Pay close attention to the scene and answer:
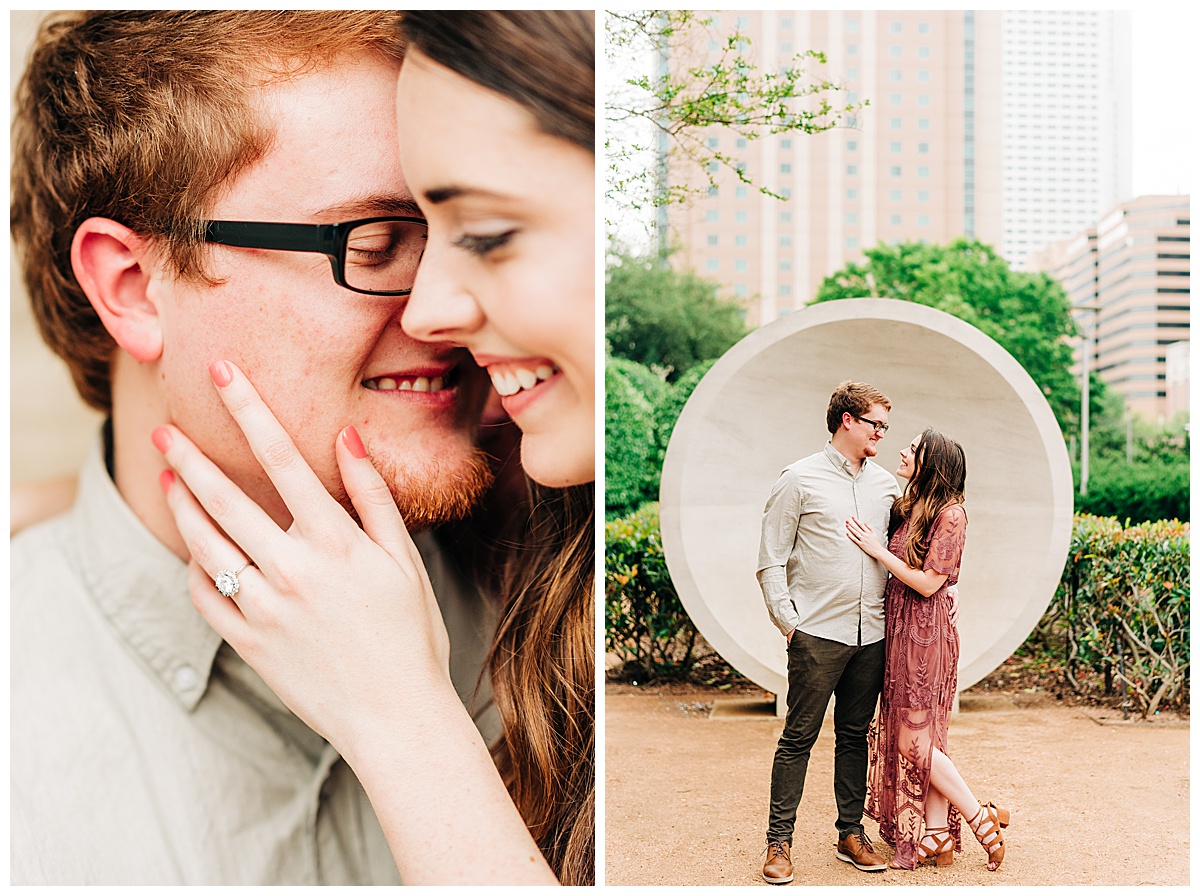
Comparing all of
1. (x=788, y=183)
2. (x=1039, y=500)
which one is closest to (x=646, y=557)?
(x=1039, y=500)

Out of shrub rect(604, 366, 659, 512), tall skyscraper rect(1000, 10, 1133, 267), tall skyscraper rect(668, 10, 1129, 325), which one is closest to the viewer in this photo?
shrub rect(604, 366, 659, 512)

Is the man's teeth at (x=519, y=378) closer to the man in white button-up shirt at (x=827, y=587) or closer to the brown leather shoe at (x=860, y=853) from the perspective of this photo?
the man in white button-up shirt at (x=827, y=587)

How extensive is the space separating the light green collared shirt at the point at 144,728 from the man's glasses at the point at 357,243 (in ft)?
2.65

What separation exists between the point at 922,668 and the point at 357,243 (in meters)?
2.21

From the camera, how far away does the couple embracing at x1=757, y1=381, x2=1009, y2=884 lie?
313 cm

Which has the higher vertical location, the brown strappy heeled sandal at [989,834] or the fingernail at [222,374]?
the fingernail at [222,374]

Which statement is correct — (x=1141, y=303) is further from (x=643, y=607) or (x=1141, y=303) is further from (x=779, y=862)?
(x=779, y=862)

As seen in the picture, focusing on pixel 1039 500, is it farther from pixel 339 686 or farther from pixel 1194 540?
pixel 339 686

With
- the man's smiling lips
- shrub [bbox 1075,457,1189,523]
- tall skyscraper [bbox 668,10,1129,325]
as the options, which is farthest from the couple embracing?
tall skyscraper [bbox 668,10,1129,325]

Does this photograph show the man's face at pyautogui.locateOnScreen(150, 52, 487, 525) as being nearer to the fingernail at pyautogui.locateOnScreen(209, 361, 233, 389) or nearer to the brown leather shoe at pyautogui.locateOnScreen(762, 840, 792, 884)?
the fingernail at pyautogui.locateOnScreen(209, 361, 233, 389)

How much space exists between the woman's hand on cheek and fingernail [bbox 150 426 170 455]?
90 mm

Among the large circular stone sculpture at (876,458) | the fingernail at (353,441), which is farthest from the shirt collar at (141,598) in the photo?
the large circular stone sculpture at (876,458)

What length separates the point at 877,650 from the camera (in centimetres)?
319

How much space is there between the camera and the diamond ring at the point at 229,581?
2805mm
